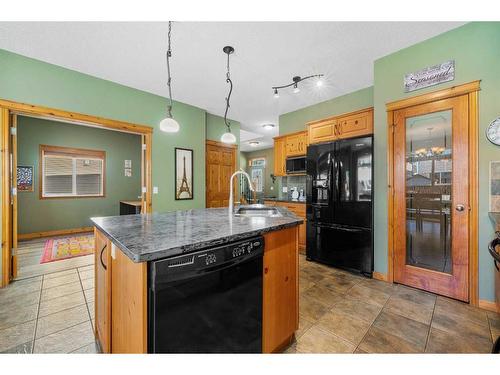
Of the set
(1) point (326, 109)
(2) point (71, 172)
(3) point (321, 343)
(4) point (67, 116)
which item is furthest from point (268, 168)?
(3) point (321, 343)

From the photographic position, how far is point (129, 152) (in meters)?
6.31

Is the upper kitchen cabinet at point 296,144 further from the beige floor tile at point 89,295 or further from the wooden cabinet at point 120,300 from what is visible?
the beige floor tile at point 89,295

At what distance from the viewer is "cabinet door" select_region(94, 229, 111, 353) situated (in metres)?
1.30

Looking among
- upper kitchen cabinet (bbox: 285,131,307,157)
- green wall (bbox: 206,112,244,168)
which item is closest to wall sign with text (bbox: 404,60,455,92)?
upper kitchen cabinet (bbox: 285,131,307,157)

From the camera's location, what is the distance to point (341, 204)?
3.08 metres

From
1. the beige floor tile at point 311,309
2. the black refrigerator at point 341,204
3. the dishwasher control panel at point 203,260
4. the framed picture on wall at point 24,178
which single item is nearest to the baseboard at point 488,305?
the black refrigerator at point 341,204

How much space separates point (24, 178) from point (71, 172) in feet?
2.80

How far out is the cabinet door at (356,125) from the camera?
3082mm

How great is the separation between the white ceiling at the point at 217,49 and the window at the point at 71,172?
3.30 metres

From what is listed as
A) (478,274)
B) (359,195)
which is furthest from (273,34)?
(478,274)

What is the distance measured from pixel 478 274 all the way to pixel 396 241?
2.35ft

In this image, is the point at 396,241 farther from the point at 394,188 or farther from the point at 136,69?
the point at 136,69

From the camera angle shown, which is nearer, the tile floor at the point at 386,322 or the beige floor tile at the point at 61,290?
the tile floor at the point at 386,322

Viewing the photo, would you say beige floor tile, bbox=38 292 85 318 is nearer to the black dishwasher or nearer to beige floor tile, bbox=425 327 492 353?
the black dishwasher
